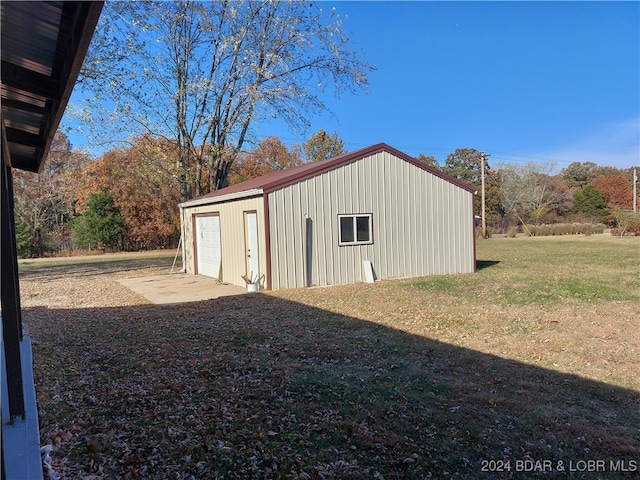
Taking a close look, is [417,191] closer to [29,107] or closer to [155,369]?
[155,369]

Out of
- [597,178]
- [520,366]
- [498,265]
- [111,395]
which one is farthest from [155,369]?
[597,178]

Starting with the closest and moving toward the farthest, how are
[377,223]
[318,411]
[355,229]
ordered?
[318,411] → [355,229] → [377,223]

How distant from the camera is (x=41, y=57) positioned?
2.97 meters

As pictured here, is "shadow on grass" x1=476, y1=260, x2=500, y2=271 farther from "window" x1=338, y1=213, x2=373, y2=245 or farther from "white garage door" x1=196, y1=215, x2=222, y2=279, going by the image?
"white garage door" x1=196, y1=215, x2=222, y2=279

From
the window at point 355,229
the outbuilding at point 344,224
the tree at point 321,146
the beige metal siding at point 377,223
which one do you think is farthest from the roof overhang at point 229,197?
the tree at point 321,146

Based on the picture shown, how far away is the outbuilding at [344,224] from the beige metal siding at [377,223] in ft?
0.09

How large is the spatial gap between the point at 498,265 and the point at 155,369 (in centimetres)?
1434

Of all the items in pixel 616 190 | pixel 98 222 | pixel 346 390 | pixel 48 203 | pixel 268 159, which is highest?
pixel 268 159

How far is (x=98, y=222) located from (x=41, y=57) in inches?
1210

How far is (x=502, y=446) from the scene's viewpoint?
341cm

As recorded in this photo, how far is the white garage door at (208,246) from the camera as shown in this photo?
582 inches

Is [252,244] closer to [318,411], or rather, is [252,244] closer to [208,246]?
[208,246]

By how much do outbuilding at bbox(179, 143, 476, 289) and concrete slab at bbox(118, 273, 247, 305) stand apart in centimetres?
61

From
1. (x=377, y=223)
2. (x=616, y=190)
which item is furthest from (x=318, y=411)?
(x=616, y=190)
